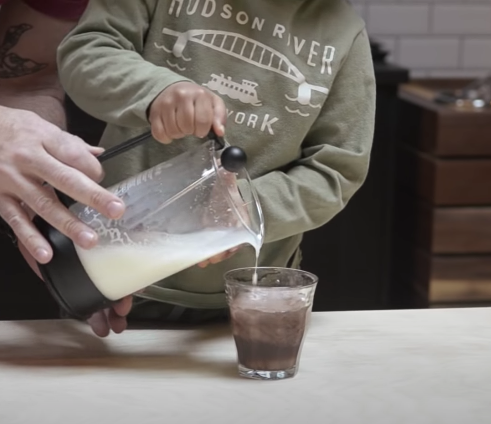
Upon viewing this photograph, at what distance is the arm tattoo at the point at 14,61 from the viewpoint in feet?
4.37

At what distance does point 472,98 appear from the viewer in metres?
2.20

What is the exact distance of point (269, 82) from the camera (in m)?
0.99

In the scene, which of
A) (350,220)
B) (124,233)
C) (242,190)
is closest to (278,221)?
(242,190)

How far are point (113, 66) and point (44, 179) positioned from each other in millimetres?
139

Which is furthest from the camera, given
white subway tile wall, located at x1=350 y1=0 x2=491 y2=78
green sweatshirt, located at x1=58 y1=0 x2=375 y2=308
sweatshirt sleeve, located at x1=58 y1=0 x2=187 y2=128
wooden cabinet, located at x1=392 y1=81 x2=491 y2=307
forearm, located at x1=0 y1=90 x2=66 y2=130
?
white subway tile wall, located at x1=350 y1=0 x2=491 y2=78

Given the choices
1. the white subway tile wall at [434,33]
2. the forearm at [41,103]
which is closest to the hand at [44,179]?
the forearm at [41,103]

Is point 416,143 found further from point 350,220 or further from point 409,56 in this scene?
point 409,56

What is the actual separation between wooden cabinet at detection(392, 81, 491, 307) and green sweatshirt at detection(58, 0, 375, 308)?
1143 mm

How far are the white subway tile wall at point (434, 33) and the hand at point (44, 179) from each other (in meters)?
1.82

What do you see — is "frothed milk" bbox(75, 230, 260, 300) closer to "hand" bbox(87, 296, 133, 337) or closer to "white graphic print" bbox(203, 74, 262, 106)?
"hand" bbox(87, 296, 133, 337)

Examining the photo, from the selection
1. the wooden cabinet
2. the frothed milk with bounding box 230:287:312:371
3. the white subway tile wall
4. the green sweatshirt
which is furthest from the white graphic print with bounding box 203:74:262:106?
the white subway tile wall

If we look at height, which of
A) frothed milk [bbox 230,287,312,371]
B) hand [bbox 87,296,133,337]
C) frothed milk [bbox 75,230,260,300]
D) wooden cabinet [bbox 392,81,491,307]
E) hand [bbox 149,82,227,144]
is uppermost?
hand [bbox 149,82,227,144]

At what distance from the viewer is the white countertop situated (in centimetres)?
70

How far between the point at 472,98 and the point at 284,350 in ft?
5.14
